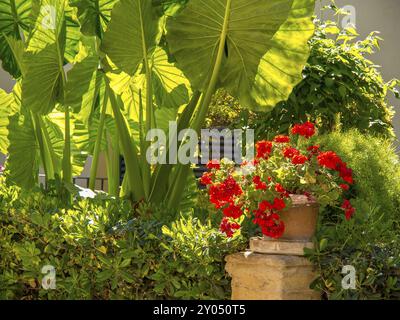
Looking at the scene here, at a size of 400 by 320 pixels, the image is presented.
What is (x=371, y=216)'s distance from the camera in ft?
10.0

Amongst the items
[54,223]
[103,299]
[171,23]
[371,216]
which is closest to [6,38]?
[171,23]

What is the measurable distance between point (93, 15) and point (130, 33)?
46 centimetres

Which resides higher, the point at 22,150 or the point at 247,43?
the point at 247,43

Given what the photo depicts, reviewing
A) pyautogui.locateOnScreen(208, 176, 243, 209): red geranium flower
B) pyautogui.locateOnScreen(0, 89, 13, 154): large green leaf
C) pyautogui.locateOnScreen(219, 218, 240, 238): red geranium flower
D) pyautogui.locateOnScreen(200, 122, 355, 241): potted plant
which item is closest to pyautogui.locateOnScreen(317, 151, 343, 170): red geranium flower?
pyautogui.locateOnScreen(200, 122, 355, 241): potted plant

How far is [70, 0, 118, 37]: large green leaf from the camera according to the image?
452cm

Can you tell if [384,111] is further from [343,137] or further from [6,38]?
[6,38]

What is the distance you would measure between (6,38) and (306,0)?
7.80 ft

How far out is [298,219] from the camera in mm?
2914

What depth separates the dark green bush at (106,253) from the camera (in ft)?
10.2

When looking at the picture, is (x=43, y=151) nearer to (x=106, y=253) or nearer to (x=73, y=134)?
(x=73, y=134)

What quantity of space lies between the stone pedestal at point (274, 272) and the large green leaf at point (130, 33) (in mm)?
1877

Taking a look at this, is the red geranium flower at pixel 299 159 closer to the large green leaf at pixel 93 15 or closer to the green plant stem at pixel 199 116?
the green plant stem at pixel 199 116

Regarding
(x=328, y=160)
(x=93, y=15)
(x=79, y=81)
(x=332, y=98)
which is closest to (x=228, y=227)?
(x=328, y=160)
